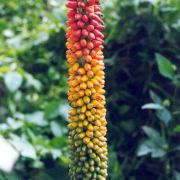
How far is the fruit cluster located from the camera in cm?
137

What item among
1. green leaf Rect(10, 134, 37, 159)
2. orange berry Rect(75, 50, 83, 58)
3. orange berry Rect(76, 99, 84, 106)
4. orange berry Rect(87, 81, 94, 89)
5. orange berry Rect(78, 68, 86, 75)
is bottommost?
green leaf Rect(10, 134, 37, 159)

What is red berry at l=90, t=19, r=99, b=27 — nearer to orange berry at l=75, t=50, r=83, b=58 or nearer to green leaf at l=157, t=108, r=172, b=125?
orange berry at l=75, t=50, r=83, b=58

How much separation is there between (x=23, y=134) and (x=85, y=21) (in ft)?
3.13

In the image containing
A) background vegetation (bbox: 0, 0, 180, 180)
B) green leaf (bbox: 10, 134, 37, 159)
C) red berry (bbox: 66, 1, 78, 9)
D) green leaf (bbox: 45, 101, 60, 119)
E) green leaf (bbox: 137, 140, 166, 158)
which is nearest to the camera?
red berry (bbox: 66, 1, 78, 9)

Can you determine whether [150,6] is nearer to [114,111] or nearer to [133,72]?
[133,72]

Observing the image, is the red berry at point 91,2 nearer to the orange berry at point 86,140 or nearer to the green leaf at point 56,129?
the orange berry at point 86,140

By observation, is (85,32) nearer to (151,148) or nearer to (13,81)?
(151,148)

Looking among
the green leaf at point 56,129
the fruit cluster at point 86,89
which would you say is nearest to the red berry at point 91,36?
the fruit cluster at point 86,89

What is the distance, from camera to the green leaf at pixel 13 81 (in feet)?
7.41

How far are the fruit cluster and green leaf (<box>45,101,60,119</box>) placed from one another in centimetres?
81

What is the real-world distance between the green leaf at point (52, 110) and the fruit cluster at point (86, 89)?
0.81 meters

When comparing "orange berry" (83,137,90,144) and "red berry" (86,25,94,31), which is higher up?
"red berry" (86,25,94,31)

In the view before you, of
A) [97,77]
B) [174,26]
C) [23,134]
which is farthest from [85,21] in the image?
[174,26]

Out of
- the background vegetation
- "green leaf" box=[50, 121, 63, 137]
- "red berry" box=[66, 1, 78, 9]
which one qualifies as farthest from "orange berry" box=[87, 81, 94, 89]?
"green leaf" box=[50, 121, 63, 137]
